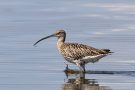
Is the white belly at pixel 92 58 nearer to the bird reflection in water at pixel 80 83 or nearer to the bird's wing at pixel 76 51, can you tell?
the bird's wing at pixel 76 51

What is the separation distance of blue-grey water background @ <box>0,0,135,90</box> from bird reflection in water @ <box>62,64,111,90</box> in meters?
0.14

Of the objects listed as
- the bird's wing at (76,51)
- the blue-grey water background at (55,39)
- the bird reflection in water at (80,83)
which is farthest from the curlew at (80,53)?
the bird reflection in water at (80,83)

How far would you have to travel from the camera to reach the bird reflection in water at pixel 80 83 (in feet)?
70.3

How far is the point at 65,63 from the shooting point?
2509 cm

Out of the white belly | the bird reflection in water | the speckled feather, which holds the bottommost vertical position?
the bird reflection in water

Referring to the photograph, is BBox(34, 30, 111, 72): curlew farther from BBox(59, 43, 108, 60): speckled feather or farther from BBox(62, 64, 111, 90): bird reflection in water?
BBox(62, 64, 111, 90): bird reflection in water

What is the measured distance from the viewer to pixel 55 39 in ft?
93.6

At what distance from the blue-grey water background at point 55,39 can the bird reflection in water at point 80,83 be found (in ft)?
0.46

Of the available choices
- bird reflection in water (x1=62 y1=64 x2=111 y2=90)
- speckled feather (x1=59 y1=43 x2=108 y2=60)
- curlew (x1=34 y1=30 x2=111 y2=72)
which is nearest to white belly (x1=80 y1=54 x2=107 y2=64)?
curlew (x1=34 y1=30 x2=111 y2=72)

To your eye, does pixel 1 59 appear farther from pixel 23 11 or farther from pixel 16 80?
pixel 23 11

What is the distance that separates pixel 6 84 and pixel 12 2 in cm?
1404

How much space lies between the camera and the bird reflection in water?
21422mm

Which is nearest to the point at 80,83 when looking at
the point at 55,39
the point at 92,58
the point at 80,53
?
the point at 92,58

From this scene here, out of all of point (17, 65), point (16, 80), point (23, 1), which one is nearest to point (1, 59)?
point (17, 65)
